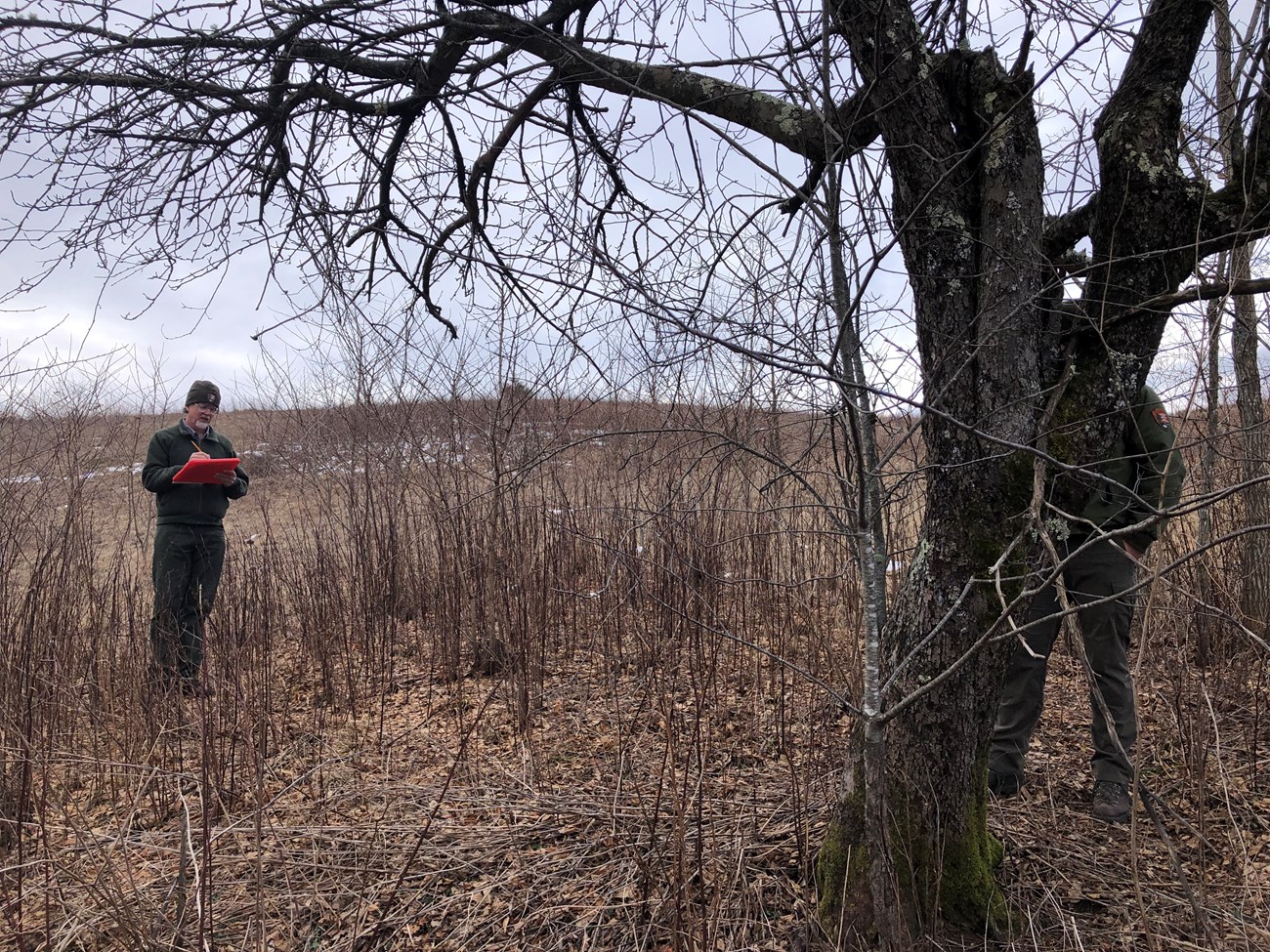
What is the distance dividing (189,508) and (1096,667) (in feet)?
15.5

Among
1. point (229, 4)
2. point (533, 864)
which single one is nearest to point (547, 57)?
point (229, 4)

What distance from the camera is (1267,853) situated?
8.35ft

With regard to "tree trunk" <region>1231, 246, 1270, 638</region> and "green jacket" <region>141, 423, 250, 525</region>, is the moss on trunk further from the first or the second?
"green jacket" <region>141, 423, 250, 525</region>

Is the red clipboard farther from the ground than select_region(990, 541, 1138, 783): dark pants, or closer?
farther from the ground

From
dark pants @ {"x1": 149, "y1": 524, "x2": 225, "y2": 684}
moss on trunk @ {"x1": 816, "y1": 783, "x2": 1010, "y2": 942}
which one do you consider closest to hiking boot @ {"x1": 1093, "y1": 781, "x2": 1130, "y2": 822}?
moss on trunk @ {"x1": 816, "y1": 783, "x2": 1010, "y2": 942}

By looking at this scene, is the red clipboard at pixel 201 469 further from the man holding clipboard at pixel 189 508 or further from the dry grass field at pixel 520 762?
the dry grass field at pixel 520 762

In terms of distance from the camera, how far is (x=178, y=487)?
4.45 m

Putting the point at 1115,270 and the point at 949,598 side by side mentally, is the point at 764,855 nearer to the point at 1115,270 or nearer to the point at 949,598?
the point at 949,598

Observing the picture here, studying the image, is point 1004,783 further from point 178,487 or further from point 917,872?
point 178,487

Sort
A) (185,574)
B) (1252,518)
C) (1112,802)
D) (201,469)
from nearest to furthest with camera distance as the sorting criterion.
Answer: (1112,802)
(1252,518)
(201,469)
(185,574)

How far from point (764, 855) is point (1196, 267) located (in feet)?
6.67

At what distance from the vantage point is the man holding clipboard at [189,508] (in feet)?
14.1

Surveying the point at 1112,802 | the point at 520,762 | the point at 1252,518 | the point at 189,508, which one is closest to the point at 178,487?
the point at 189,508

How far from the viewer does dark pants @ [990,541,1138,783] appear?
2.74 meters
